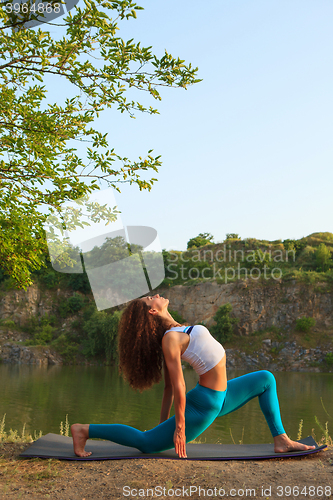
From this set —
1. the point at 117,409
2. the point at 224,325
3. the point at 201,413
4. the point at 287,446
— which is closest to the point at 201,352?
the point at 201,413

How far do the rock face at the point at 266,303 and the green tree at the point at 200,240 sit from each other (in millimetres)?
20506

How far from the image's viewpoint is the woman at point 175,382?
308cm

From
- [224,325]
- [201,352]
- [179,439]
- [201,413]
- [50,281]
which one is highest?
[50,281]

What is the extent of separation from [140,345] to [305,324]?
140ft

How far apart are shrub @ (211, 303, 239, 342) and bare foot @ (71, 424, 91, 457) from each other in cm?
4041

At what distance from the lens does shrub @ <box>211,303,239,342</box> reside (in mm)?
43031

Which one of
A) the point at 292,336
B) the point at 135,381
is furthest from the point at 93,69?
the point at 292,336

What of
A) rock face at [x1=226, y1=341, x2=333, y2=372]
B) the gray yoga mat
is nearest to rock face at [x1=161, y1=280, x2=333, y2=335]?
rock face at [x1=226, y1=341, x2=333, y2=372]

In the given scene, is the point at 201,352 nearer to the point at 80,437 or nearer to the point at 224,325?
the point at 80,437

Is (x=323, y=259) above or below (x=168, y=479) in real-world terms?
above

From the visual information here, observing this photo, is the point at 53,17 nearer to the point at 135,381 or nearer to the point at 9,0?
the point at 9,0

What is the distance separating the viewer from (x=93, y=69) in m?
5.30

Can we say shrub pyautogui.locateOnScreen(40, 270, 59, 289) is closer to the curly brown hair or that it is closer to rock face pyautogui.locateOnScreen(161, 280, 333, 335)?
rock face pyautogui.locateOnScreen(161, 280, 333, 335)

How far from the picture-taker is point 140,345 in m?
3.34
